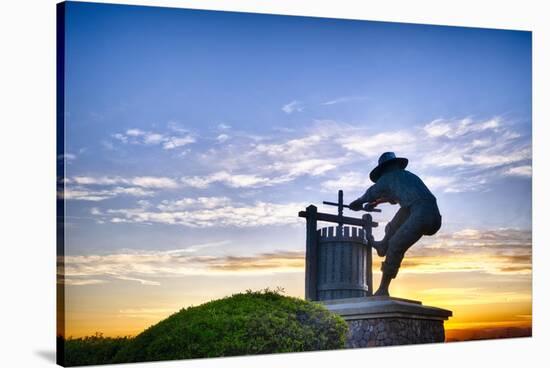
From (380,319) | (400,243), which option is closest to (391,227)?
(400,243)

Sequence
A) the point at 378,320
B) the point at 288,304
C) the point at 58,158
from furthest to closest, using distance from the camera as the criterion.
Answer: the point at 378,320 < the point at 288,304 < the point at 58,158

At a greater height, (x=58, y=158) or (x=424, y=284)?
(x=58, y=158)

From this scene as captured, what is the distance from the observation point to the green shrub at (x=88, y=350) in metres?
11.5

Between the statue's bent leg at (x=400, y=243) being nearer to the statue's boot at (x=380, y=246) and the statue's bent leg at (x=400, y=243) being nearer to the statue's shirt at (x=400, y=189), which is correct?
the statue's boot at (x=380, y=246)

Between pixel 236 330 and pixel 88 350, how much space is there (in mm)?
1596

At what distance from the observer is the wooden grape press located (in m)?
13.3

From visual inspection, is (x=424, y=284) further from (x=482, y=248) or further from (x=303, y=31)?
(x=303, y=31)

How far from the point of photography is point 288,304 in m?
12.4

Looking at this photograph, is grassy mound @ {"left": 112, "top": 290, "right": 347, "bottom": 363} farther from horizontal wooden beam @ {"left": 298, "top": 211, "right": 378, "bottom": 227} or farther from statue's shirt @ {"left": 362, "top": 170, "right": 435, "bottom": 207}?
statue's shirt @ {"left": 362, "top": 170, "right": 435, "bottom": 207}

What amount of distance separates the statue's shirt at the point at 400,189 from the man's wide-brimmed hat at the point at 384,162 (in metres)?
0.06

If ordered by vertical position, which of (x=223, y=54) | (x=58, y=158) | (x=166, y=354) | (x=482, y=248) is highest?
(x=223, y=54)

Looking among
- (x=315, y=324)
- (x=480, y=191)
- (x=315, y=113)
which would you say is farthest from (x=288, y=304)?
(x=480, y=191)

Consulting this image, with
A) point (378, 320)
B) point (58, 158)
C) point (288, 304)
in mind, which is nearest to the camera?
point (58, 158)

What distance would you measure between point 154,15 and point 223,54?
938 millimetres
